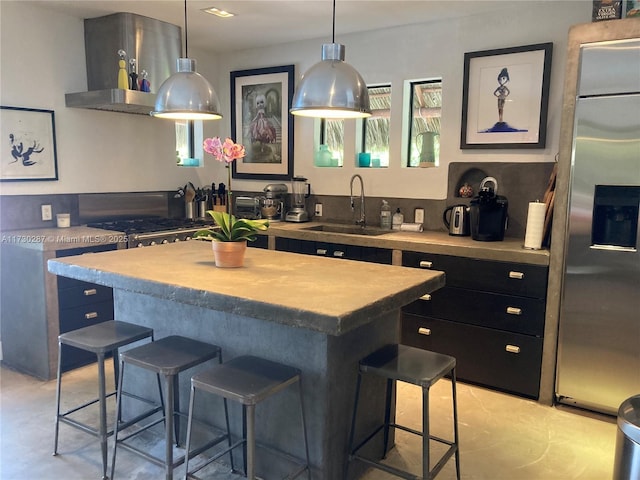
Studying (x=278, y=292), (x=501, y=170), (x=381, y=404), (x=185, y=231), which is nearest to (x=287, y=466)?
(x=381, y=404)

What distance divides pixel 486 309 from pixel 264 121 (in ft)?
9.10

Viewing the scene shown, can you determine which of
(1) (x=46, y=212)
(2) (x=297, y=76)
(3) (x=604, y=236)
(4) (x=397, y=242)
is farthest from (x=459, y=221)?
(1) (x=46, y=212)

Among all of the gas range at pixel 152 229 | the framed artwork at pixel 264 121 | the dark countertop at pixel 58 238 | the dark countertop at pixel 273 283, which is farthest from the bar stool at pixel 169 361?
the framed artwork at pixel 264 121

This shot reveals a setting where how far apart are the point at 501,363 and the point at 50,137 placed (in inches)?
140

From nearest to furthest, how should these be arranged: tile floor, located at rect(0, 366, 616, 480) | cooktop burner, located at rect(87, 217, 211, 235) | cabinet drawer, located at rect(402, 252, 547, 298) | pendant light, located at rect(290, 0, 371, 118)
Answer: pendant light, located at rect(290, 0, 371, 118)
tile floor, located at rect(0, 366, 616, 480)
cabinet drawer, located at rect(402, 252, 547, 298)
cooktop burner, located at rect(87, 217, 211, 235)

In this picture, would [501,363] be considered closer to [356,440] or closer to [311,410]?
[356,440]

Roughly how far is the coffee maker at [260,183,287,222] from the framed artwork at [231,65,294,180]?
23cm

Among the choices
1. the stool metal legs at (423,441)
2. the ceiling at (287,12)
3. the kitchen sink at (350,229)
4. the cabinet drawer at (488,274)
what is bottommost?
the stool metal legs at (423,441)

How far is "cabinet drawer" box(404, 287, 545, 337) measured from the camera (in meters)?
3.13

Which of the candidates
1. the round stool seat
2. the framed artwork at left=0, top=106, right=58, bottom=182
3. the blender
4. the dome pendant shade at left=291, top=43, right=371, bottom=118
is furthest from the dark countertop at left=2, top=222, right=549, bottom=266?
the dome pendant shade at left=291, top=43, right=371, bottom=118

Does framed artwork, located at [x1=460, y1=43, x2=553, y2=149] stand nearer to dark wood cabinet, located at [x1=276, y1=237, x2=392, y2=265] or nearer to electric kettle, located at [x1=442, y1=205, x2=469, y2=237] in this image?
electric kettle, located at [x1=442, y1=205, x2=469, y2=237]

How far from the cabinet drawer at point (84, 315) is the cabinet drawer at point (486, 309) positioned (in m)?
2.14

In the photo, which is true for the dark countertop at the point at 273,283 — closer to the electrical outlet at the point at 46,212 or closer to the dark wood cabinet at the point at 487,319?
the dark wood cabinet at the point at 487,319

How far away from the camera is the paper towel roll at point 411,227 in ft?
13.1
